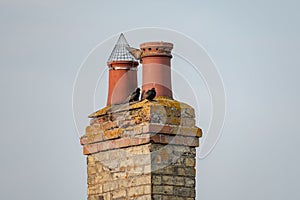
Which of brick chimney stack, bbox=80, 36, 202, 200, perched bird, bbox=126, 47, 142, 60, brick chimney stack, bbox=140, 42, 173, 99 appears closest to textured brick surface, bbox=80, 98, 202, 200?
brick chimney stack, bbox=80, 36, 202, 200

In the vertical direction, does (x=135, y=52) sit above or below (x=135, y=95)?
above

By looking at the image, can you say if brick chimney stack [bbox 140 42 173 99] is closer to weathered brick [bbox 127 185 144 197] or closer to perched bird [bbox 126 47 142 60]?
perched bird [bbox 126 47 142 60]

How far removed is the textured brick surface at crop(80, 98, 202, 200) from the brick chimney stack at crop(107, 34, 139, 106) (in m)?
0.37

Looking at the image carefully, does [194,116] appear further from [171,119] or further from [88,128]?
[88,128]

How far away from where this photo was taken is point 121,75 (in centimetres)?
1533

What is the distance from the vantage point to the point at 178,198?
14.2 m

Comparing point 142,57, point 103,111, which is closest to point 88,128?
point 103,111

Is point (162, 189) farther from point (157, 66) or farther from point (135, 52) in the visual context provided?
point (135, 52)

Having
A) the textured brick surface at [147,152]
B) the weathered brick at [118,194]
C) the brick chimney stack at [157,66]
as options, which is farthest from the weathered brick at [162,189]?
the brick chimney stack at [157,66]

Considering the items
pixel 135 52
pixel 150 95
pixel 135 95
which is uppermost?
pixel 135 52

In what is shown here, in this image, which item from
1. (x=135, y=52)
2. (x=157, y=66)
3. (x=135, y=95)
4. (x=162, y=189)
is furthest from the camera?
(x=135, y=52)

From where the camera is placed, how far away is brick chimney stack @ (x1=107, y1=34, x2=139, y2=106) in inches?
601

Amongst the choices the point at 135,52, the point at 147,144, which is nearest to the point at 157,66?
the point at 135,52

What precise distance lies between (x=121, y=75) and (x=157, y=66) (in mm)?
835
